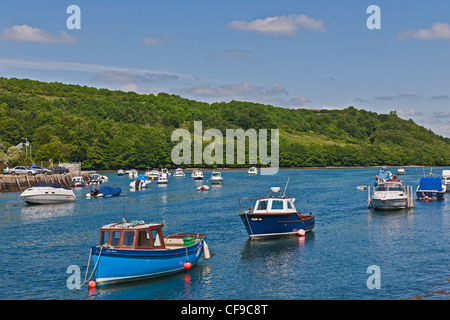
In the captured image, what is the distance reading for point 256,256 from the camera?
4831 centimetres

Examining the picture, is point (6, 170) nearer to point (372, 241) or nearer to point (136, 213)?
point (136, 213)

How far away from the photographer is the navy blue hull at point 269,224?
5438 centimetres

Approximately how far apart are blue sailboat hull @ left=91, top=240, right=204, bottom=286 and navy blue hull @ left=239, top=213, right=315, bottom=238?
49.4ft

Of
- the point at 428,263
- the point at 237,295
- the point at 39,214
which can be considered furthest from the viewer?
the point at 39,214

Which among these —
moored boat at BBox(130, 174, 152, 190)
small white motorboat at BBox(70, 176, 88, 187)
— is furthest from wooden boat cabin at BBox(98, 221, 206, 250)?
small white motorboat at BBox(70, 176, 88, 187)

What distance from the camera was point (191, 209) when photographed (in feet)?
294

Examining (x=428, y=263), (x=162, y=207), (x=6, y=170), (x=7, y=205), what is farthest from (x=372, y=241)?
(x=6, y=170)

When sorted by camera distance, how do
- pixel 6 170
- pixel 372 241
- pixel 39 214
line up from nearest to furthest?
pixel 372 241, pixel 39 214, pixel 6 170

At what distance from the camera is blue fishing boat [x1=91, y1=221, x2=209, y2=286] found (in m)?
36.4

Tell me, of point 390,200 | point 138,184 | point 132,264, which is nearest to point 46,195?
point 138,184

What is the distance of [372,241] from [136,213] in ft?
140

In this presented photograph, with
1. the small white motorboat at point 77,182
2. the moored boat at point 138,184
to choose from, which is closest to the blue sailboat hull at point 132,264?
the moored boat at point 138,184

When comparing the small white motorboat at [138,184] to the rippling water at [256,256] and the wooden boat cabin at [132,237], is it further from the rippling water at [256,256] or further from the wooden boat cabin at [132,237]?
the wooden boat cabin at [132,237]
